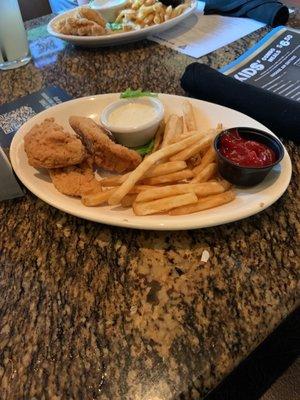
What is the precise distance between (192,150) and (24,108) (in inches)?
28.4

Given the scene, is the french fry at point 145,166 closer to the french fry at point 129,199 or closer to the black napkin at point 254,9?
the french fry at point 129,199

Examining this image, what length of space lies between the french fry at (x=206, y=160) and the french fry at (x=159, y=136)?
6.1 inches

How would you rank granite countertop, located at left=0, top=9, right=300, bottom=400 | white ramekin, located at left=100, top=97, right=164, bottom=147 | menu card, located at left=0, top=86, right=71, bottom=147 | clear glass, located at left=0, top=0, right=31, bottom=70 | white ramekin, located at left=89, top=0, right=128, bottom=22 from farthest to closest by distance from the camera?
1. white ramekin, located at left=89, top=0, right=128, bottom=22
2. clear glass, located at left=0, top=0, right=31, bottom=70
3. menu card, located at left=0, top=86, right=71, bottom=147
4. white ramekin, located at left=100, top=97, right=164, bottom=147
5. granite countertop, located at left=0, top=9, right=300, bottom=400

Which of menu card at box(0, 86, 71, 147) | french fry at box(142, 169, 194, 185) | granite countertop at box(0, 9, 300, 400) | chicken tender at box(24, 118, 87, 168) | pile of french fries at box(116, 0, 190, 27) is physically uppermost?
pile of french fries at box(116, 0, 190, 27)

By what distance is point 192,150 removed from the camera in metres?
0.81

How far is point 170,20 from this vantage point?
1.58m

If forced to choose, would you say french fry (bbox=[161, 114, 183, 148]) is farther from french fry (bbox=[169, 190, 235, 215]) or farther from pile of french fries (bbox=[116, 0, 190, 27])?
pile of french fries (bbox=[116, 0, 190, 27])

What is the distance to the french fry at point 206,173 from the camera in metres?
0.79

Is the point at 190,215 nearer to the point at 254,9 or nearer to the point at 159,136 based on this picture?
Result: the point at 159,136

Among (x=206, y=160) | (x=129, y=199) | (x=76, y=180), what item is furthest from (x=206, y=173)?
(x=76, y=180)

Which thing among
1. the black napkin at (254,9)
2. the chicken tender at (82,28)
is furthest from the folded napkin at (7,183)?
the black napkin at (254,9)

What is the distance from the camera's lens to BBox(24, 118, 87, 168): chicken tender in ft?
2.67

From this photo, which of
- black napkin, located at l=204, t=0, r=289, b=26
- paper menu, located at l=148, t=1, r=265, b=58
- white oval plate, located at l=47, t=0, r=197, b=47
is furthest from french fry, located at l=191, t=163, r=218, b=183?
black napkin, located at l=204, t=0, r=289, b=26

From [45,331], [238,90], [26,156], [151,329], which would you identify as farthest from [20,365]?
[238,90]
